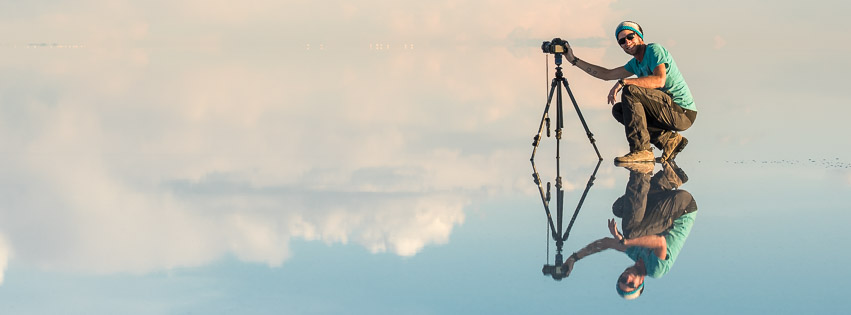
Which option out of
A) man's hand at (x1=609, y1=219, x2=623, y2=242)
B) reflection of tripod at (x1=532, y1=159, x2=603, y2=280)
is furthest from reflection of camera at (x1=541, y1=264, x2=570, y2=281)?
man's hand at (x1=609, y1=219, x2=623, y2=242)

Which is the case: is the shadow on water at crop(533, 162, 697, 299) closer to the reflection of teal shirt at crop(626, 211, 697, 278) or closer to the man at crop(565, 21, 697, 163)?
the reflection of teal shirt at crop(626, 211, 697, 278)

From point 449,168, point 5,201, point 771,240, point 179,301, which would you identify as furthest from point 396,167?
point 179,301

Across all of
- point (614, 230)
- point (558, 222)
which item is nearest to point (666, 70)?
point (558, 222)

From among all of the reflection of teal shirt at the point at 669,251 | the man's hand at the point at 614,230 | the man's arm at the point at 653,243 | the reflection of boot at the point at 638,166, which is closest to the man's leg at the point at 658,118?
the reflection of boot at the point at 638,166

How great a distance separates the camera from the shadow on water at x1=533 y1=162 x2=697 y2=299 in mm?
4312

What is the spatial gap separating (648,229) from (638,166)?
122 inches

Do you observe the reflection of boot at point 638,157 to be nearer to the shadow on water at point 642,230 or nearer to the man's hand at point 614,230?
the shadow on water at point 642,230

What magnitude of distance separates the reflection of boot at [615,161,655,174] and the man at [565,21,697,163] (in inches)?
2.7

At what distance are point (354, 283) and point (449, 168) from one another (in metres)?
3.96

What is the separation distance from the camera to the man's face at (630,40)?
27.3ft

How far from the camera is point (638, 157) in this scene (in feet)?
28.1

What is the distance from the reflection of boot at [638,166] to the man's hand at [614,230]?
246 cm

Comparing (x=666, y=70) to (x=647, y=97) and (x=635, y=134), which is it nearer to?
(x=647, y=97)

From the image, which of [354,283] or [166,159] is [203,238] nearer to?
[354,283]
